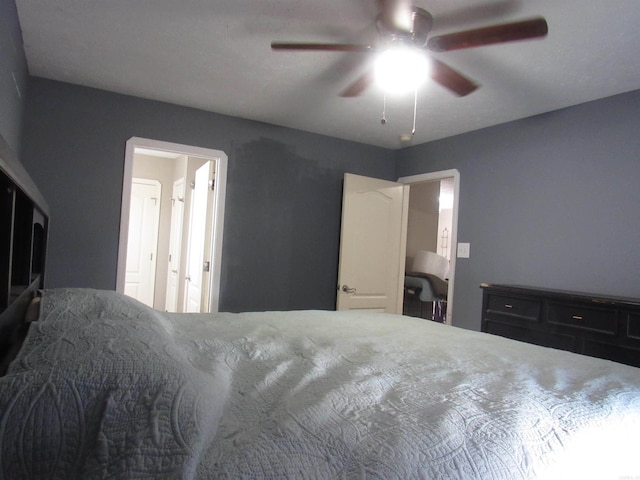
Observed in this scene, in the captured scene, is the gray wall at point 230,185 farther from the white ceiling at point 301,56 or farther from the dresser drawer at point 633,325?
the dresser drawer at point 633,325

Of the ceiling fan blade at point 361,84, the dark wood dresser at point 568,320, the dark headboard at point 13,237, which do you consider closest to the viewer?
the dark headboard at point 13,237

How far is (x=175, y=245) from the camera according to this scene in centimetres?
489

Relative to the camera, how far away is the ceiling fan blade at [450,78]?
1.92 metres

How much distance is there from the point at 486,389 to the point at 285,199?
2.87 metres

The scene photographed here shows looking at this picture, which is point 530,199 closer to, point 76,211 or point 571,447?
point 571,447

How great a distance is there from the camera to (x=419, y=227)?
17.4ft

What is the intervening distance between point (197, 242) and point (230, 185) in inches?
27.8

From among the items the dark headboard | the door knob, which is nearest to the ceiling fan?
the dark headboard

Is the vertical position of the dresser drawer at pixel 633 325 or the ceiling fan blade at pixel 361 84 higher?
the ceiling fan blade at pixel 361 84

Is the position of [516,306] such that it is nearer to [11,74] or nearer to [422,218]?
[422,218]

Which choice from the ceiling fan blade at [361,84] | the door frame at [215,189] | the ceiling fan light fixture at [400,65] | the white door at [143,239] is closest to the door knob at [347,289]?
the door frame at [215,189]

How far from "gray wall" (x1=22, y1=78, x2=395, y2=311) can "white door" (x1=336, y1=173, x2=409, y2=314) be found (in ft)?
0.66

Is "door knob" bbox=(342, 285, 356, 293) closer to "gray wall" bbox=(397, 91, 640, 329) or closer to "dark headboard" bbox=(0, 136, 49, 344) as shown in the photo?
"gray wall" bbox=(397, 91, 640, 329)

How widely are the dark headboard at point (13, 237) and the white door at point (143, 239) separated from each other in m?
3.82
